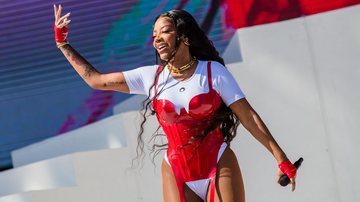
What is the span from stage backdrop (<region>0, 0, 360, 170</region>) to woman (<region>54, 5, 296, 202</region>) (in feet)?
10.4

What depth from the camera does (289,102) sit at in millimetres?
8375

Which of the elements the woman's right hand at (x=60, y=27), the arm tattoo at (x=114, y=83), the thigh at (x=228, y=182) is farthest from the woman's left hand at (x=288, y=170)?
the woman's right hand at (x=60, y=27)

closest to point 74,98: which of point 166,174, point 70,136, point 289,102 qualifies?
point 70,136

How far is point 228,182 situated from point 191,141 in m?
0.32

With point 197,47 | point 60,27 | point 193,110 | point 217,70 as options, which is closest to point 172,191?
point 193,110

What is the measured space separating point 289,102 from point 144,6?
1.71 metres

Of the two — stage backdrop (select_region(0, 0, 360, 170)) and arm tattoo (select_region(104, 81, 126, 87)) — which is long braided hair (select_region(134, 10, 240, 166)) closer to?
arm tattoo (select_region(104, 81, 126, 87))

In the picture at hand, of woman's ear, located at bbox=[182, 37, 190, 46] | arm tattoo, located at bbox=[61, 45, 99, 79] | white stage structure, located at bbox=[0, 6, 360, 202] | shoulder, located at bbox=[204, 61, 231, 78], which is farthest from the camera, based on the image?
white stage structure, located at bbox=[0, 6, 360, 202]

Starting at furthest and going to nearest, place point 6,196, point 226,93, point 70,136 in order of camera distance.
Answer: point 70,136 → point 6,196 → point 226,93

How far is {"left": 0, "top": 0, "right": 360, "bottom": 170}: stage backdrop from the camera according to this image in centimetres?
927

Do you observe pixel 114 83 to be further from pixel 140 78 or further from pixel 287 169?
pixel 287 169

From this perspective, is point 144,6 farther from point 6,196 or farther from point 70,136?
point 6,196

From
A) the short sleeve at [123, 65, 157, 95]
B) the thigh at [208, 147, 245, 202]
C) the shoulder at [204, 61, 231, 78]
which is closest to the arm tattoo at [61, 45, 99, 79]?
the short sleeve at [123, 65, 157, 95]

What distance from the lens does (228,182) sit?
5.84m
